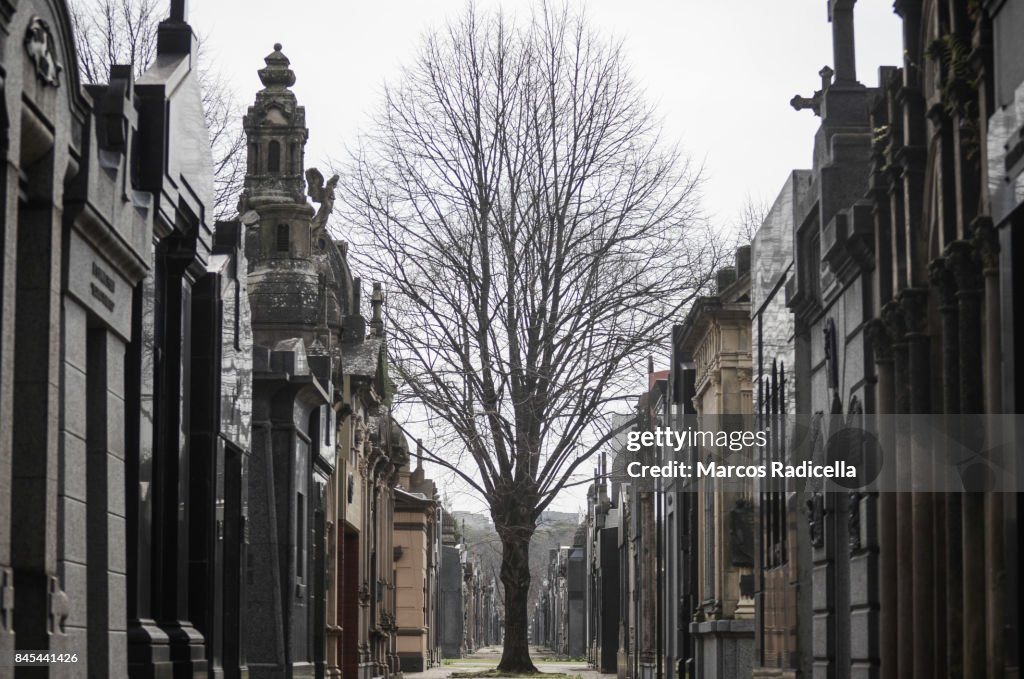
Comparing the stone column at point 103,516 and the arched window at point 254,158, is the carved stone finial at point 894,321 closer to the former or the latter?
the stone column at point 103,516

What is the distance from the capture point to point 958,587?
400 inches

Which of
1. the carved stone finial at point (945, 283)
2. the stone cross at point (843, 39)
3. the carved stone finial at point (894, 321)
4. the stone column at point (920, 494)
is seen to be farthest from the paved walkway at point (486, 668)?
the carved stone finial at point (945, 283)

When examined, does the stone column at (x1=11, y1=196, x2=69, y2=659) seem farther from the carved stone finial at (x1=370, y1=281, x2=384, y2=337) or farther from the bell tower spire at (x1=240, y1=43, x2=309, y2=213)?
the carved stone finial at (x1=370, y1=281, x2=384, y2=337)

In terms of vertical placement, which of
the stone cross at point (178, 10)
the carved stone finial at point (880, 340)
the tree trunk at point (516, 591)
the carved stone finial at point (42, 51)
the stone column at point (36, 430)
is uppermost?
the stone cross at point (178, 10)

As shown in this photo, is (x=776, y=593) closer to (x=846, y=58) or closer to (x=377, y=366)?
(x=846, y=58)

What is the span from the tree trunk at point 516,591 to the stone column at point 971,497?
77.5 ft

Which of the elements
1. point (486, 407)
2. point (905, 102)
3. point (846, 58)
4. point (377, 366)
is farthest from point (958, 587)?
point (486, 407)

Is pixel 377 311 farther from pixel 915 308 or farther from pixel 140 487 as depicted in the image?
pixel 915 308

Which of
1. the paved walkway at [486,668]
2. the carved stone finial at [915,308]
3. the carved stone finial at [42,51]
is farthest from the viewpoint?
the paved walkway at [486,668]

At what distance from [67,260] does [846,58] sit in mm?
8657

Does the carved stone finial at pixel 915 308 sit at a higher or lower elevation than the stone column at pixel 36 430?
higher

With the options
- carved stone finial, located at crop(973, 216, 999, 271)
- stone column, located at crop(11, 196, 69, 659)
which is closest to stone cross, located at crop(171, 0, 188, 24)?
→ stone column, located at crop(11, 196, 69, 659)

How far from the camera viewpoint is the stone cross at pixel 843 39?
50.6ft

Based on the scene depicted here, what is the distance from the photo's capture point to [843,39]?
15703 mm
